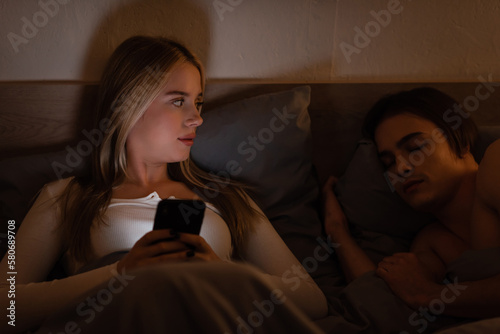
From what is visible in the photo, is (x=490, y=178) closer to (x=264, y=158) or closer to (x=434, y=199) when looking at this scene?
(x=434, y=199)

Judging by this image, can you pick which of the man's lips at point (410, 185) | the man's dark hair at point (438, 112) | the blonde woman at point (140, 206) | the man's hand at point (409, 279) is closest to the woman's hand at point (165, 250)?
the blonde woman at point (140, 206)

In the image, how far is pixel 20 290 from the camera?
0.94m

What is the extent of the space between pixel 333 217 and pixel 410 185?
0.25 meters

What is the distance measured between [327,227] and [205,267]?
66cm

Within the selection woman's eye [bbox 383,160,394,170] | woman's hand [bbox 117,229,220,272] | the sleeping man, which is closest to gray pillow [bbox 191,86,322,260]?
the sleeping man

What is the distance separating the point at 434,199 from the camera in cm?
119

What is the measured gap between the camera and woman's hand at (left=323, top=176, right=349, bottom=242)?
Result: 1.31 metres

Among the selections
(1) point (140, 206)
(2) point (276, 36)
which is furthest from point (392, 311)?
(2) point (276, 36)

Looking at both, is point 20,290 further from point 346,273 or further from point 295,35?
point 295,35

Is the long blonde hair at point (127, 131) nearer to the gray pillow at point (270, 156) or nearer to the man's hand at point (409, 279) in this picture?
the gray pillow at point (270, 156)

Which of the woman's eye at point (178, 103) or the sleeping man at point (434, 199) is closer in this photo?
the sleeping man at point (434, 199)

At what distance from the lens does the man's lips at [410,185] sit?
3.94 ft

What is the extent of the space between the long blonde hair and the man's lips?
422 millimetres

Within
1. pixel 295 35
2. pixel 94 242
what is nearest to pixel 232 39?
pixel 295 35
